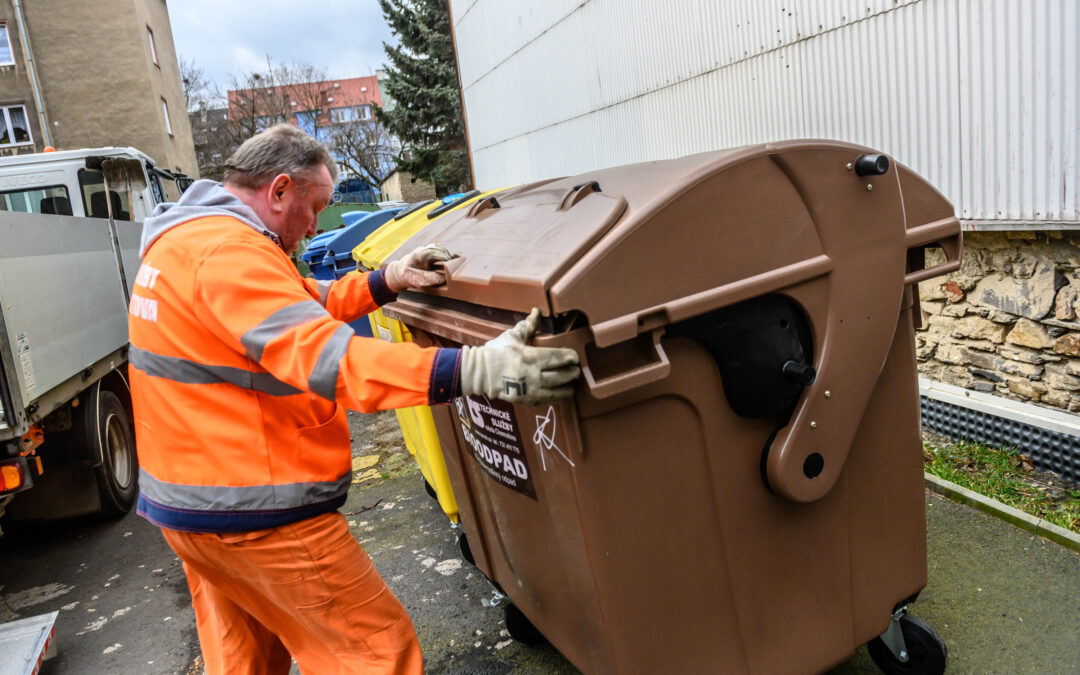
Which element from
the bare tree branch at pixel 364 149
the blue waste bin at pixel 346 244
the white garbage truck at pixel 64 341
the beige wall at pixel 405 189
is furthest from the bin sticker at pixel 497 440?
the bare tree branch at pixel 364 149

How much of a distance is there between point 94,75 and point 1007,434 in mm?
23778

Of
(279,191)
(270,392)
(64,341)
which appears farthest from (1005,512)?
(64,341)

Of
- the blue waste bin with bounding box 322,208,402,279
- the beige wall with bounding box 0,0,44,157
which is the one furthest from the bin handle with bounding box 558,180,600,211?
the beige wall with bounding box 0,0,44,157

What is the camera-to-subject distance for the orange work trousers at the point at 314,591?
182 centimetres

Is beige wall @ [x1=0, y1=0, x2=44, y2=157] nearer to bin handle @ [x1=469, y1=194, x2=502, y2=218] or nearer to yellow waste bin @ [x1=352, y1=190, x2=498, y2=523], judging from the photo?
yellow waste bin @ [x1=352, y1=190, x2=498, y2=523]

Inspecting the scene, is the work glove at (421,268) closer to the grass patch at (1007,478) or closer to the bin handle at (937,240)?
the bin handle at (937,240)

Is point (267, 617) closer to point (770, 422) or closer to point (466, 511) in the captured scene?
point (466, 511)

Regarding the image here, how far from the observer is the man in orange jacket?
156 centimetres

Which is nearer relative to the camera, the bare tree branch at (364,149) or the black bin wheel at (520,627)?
the black bin wheel at (520,627)

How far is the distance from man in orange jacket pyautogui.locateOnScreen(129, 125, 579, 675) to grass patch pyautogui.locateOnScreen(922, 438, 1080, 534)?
2.40 meters

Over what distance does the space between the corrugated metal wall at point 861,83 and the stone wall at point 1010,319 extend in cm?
21

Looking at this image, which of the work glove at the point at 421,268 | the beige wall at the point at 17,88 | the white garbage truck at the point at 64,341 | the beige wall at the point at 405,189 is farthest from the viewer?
the beige wall at the point at 405,189

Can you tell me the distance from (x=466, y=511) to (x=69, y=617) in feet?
7.88

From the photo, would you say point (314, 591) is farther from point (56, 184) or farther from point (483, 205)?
point (56, 184)
